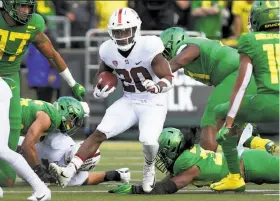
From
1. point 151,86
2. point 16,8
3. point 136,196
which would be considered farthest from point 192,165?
point 16,8

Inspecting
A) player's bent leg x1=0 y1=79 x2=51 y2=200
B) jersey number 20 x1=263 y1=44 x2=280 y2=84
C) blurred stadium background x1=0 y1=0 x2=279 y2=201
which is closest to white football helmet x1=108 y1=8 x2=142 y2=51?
jersey number 20 x1=263 y1=44 x2=280 y2=84

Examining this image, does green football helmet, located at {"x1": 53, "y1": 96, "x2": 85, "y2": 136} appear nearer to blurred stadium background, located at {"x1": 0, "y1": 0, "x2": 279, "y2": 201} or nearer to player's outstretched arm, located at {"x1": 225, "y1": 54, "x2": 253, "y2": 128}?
player's outstretched arm, located at {"x1": 225, "y1": 54, "x2": 253, "y2": 128}

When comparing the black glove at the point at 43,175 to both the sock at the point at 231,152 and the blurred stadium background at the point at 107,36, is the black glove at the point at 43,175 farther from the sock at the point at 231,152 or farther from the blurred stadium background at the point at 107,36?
the blurred stadium background at the point at 107,36

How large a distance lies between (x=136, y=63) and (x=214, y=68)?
1.25 metres

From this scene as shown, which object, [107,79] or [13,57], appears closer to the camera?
[107,79]

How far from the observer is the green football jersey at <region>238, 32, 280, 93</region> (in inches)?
316

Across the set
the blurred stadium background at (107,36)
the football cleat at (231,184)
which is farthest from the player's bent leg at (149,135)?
the blurred stadium background at (107,36)

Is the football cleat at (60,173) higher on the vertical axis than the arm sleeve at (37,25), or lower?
lower

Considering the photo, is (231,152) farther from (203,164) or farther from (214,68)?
(214,68)

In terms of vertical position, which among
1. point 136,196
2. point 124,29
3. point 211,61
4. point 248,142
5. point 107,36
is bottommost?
point 136,196

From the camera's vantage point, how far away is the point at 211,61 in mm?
9742

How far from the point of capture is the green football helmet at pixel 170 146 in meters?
8.54

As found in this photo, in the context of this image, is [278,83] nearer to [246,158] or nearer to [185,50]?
[246,158]

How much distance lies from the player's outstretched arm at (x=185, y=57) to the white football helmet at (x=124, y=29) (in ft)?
2.16
